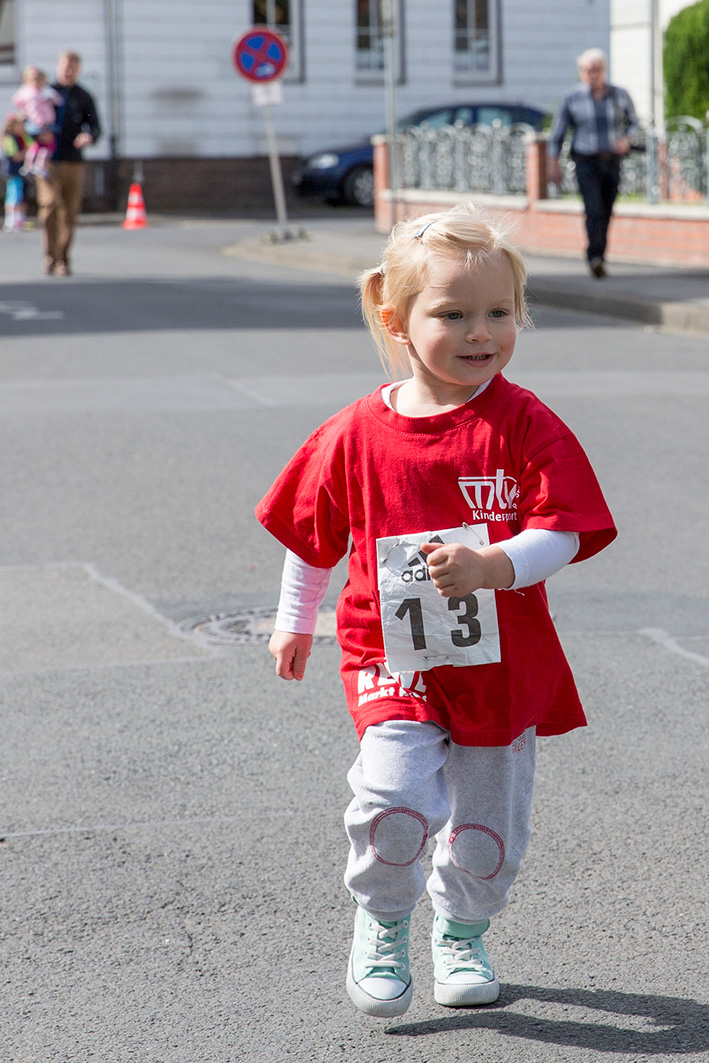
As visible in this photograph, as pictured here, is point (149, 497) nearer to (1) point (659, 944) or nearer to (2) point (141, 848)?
(2) point (141, 848)

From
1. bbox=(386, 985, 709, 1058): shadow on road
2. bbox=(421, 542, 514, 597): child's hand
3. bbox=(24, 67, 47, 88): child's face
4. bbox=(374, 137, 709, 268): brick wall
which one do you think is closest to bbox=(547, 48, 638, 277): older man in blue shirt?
bbox=(374, 137, 709, 268): brick wall

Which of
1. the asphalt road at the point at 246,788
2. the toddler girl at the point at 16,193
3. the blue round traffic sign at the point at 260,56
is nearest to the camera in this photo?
the asphalt road at the point at 246,788

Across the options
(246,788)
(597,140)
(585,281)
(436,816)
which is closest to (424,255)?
(436,816)

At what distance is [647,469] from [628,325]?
6.57m

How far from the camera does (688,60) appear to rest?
21922 millimetres

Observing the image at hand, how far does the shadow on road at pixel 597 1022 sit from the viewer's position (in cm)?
292

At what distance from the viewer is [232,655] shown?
538cm

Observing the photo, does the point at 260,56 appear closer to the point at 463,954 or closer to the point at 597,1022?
the point at 463,954

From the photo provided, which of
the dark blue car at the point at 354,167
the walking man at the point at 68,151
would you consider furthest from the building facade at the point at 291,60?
the walking man at the point at 68,151

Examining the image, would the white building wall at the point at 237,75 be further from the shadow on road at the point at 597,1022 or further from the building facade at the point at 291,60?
the shadow on road at the point at 597,1022

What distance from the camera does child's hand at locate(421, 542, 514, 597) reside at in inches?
106

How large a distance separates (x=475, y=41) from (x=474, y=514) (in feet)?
119

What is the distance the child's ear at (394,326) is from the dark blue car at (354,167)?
1190 inches

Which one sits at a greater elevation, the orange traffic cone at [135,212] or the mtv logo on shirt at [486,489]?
the mtv logo on shirt at [486,489]
